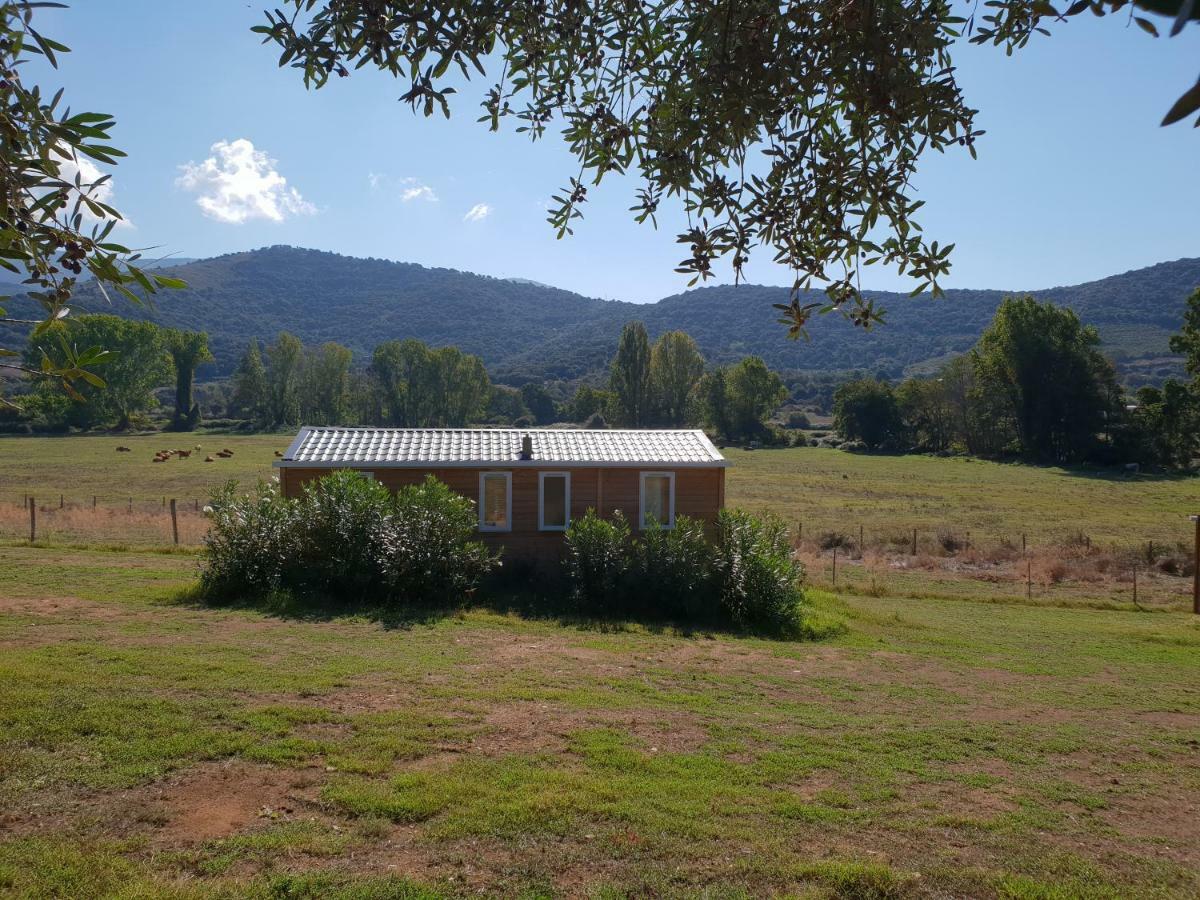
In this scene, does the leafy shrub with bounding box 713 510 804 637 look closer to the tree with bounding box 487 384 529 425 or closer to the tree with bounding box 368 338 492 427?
the tree with bounding box 368 338 492 427

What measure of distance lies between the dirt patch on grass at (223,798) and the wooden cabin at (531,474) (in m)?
12.4

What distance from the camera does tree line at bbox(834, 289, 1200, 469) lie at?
65.1 m

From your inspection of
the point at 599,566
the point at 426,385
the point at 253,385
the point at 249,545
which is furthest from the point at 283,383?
the point at 599,566

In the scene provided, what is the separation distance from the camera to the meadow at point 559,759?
428 centimetres

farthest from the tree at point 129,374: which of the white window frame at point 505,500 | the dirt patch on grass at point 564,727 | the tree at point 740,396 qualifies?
the dirt patch on grass at point 564,727

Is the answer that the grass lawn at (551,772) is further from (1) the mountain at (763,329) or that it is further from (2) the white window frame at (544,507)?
(1) the mountain at (763,329)

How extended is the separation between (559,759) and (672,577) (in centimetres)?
881

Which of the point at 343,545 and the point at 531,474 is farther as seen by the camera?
the point at 531,474

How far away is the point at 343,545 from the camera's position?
45.0 ft

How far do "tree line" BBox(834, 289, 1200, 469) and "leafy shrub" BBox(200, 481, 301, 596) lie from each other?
2274 inches

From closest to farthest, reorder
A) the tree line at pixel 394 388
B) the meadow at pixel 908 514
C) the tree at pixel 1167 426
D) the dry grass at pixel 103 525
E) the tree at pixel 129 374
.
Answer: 1. the dry grass at pixel 103 525
2. the meadow at pixel 908 514
3. the tree at pixel 1167 426
4. the tree at pixel 129 374
5. the tree line at pixel 394 388

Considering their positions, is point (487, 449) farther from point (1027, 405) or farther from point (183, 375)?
point (183, 375)

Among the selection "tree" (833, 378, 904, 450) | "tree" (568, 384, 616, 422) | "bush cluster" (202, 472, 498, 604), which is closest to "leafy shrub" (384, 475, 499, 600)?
"bush cluster" (202, 472, 498, 604)

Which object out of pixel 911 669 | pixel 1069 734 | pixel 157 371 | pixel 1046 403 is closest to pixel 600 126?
pixel 1069 734
